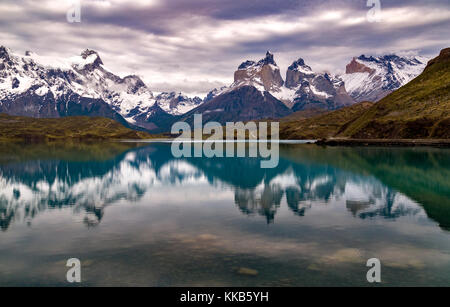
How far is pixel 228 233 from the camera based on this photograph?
42406 millimetres

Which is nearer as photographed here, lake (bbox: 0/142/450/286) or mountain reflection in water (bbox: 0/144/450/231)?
lake (bbox: 0/142/450/286)

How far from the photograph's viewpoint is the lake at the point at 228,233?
1163 inches

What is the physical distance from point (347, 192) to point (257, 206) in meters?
22.8

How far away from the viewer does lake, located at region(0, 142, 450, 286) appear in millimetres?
29531

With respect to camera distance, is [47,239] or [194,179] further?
[194,179]

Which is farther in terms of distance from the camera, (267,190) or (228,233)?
(267,190)

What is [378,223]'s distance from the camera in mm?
47281

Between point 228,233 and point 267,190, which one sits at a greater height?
point 267,190

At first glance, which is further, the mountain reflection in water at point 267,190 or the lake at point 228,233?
the mountain reflection in water at point 267,190


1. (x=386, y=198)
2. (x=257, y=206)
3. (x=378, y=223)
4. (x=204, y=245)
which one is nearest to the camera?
(x=204, y=245)

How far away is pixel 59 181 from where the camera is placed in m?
91.2
